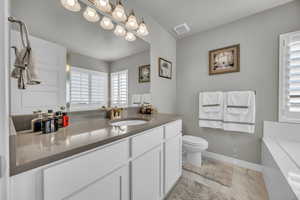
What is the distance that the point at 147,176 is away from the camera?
1019 mm

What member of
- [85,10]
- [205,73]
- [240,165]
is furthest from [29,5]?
[240,165]

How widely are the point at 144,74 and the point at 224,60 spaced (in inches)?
57.3

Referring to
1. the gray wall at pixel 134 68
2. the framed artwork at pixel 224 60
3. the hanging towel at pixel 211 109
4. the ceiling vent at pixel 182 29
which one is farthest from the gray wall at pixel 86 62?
the framed artwork at pixel 224 60

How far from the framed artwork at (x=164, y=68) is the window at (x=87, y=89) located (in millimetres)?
1072

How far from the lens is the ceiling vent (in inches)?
83.4

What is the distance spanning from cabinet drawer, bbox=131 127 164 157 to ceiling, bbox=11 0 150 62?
0.92 m

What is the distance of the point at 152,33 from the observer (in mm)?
1954

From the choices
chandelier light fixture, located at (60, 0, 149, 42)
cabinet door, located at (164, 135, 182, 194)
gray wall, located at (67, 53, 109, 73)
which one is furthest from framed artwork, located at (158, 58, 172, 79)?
cabinet door, located at (164, 135, 182, 194)

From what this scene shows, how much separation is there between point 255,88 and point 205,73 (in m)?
0.79

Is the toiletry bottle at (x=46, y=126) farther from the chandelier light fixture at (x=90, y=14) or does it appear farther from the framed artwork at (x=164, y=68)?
the framed artwork at (x=164, y=68)

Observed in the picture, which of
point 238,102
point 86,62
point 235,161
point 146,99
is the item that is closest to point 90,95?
point 86,62

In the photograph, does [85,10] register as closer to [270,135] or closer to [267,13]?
[267,13]

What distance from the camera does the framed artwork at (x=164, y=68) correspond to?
6.88 feet

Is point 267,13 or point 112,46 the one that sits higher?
point 267,13
